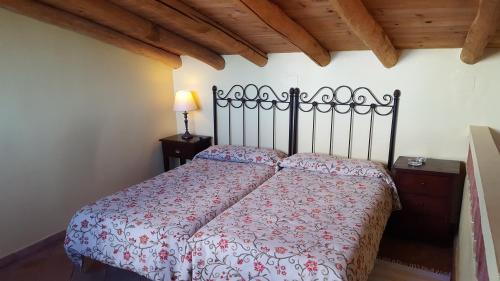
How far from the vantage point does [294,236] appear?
1.79 meters

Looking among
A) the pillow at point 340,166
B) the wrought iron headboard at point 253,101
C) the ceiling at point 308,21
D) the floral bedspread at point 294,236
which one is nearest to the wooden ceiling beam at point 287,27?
the ceiling at point 308,21

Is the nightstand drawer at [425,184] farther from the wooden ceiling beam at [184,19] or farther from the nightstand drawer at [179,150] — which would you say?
the nightstand drawer at [179,150]

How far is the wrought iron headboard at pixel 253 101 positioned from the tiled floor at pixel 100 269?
132 cm

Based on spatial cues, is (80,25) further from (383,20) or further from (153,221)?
(383,20)

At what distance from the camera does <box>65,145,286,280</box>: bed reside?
6.10 ft

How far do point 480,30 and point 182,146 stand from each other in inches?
107

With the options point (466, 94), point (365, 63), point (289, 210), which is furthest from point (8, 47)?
point (466, 94)

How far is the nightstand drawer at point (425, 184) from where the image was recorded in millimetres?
2562

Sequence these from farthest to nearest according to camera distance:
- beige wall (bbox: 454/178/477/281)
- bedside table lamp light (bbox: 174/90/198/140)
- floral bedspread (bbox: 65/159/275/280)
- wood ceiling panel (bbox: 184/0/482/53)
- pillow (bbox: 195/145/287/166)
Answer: bedside table lamp light (bbox: 174/90/198/140) → pillow (bbox: 195/145/287/166) → wood ceiling panel (bbox: 184/0/482/53) → floral bedspread (bbox: 65/159/275/280) → beige wall (bbox: 454/178/477/281)

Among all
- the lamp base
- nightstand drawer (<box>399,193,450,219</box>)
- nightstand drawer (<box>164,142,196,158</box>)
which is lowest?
nightstand drawer (<box>399,193,450,219</box>)

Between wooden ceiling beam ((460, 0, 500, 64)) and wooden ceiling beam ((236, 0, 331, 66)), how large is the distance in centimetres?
104

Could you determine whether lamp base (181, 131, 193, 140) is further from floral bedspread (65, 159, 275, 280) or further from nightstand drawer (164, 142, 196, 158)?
floral bedspread (65, 159, 275, 280)

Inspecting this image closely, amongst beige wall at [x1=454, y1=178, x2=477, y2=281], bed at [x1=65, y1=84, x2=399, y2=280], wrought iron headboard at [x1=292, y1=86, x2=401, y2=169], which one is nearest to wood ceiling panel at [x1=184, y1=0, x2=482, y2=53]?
wrought iron headboard at [x1=292, y1=86, x2=401, y2=169]

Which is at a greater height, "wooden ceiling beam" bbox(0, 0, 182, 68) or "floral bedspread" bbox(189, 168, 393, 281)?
"wooden ceiling beam" bbox(0, 0, 182, 68)
